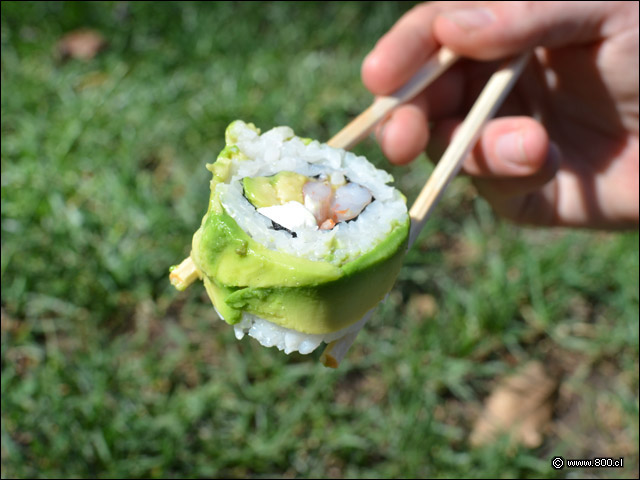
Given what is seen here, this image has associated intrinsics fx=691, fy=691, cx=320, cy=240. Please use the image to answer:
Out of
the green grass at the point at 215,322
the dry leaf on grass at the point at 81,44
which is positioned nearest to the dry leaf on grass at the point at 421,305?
the green grass at the point at 215,322

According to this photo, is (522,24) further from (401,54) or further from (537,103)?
(537,103)

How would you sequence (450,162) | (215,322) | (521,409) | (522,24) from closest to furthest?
(450,162)
(522,24)
(521,409)
(215,322)

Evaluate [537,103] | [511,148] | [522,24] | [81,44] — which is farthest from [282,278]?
[81,44]

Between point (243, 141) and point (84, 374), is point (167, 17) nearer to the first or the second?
point (84, 374)

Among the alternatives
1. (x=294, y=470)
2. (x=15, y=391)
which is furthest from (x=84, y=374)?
(x=294, y=470)

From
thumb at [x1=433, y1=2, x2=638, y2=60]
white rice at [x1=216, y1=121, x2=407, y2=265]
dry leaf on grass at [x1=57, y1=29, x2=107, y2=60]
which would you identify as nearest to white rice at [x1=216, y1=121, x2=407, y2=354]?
white rice at [x1=216, y1=121, x2=407, y2=265]

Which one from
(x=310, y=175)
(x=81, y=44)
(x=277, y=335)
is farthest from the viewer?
(x=81, y=44)
